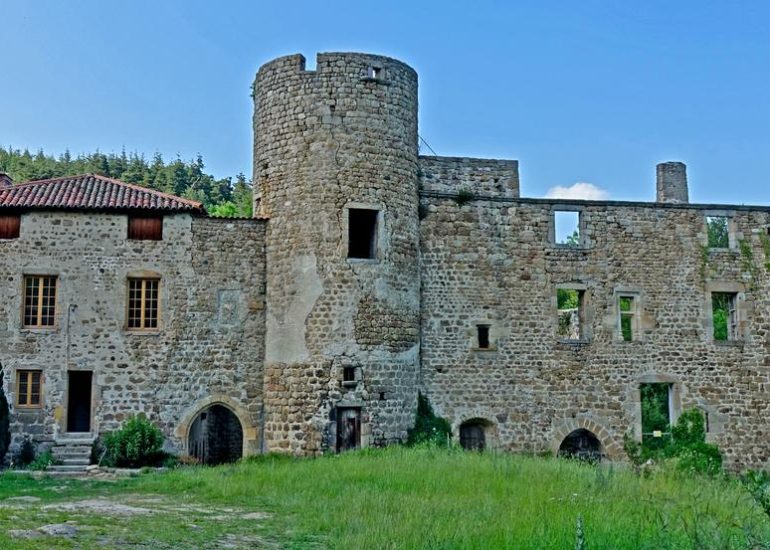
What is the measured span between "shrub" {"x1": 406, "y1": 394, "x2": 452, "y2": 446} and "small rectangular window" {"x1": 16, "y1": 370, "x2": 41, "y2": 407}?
29.3 feet

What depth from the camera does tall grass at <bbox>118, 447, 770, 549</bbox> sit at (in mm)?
9953

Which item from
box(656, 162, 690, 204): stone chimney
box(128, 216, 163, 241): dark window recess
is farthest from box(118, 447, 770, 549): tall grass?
box(656, 162, 690, 204): stone chimney

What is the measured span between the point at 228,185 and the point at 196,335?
A: 42.1 metres

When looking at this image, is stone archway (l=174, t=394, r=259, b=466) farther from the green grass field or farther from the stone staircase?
the green grass field

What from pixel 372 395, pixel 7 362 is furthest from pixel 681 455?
pixel 7 362

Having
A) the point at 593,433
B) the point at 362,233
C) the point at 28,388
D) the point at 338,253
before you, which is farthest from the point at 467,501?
the point at 28,388

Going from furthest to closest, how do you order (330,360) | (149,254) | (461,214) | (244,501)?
(461,214) < (149,254) < (330,360) < (244,501)

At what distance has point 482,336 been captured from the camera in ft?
73.9

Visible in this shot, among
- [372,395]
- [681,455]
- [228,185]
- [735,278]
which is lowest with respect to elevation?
[681,455]

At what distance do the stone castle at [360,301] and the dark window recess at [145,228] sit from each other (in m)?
0.05

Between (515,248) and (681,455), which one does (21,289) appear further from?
(681,455)

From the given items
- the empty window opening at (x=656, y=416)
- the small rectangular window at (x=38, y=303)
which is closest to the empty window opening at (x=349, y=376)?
the small rectangular window at (x=38, y=303)

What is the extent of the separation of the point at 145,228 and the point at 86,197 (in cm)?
168

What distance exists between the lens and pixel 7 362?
2039cm
